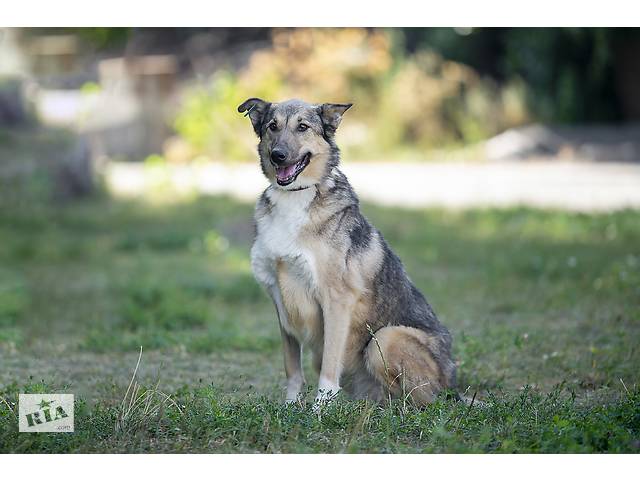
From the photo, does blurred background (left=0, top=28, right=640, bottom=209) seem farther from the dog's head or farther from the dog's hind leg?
the dog's hind leg

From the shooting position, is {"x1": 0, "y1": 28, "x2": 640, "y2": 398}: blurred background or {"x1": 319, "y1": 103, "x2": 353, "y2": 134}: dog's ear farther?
{"x1": 0, "y1": 28, "x2": 640, "y2": 398}: blurred background

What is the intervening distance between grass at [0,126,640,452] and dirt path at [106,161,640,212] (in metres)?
0.86

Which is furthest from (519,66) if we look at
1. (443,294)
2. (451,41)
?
(443,294)

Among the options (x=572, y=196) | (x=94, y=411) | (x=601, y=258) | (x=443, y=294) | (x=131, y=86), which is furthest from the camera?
(x=131, y=86)

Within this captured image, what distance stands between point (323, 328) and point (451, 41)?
55.1ft

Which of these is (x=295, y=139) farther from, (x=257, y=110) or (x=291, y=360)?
(x=291, y=360)

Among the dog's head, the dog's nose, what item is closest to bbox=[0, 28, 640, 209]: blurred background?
the dog's head

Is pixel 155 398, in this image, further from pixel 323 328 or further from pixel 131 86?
pixel 131 86

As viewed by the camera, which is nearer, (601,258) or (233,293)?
→ (233,293)

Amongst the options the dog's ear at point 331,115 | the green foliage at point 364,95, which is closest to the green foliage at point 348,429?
the dog's ear at point 331,115

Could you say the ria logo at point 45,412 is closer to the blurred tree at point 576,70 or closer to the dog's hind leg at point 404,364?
the dog's hind leg at point 404,364

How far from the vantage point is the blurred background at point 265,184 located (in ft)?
24.7

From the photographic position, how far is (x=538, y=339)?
24.1 ft

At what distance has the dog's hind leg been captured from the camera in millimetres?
5430
